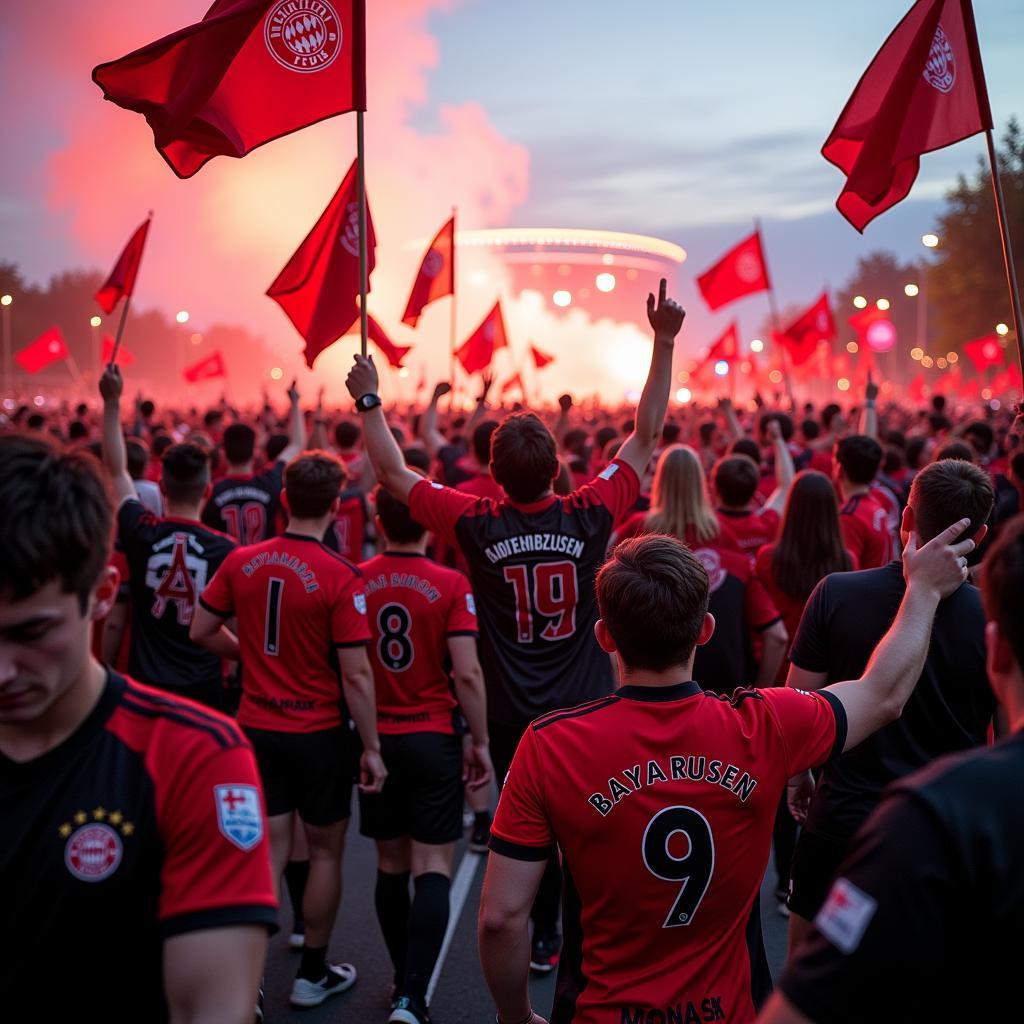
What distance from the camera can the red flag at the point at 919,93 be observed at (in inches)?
200

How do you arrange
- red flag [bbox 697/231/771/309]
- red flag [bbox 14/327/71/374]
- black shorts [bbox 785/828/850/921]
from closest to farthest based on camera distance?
black shorts [bbox 785/828/850/921] → red flag [bbox 697/231/771/309] → red flag [bbox 14/327/71/374]

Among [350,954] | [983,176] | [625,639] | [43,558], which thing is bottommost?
[350,954]

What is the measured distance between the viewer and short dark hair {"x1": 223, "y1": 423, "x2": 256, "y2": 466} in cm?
707

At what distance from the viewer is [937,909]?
1305 mm

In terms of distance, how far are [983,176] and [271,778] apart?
62.6 metres

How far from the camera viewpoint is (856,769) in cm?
341

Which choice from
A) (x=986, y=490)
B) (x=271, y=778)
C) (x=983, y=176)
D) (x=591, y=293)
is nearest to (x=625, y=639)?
(x=986, y=490)

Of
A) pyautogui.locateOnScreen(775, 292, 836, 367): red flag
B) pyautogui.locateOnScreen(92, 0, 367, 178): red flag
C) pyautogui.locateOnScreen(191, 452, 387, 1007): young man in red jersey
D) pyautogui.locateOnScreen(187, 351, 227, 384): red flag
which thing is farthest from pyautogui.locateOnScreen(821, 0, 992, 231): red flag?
pyautogui.locateOnScreen(187, 351, 227, 384): red flag

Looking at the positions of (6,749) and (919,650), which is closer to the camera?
(6,749)

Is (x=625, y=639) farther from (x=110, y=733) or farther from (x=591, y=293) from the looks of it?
(x=591, y=293)

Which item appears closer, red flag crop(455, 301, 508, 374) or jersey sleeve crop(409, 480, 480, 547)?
jersey sleeve crop(409, 480, 480, 547)

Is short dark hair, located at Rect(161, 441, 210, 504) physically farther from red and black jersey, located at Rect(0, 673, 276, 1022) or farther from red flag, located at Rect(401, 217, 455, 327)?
red flag, located at Rect(401, 217, 455, 327)

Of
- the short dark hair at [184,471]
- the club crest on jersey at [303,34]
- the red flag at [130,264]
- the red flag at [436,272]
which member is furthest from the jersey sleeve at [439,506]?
the red flag at [436,272]

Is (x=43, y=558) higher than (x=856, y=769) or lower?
higher
